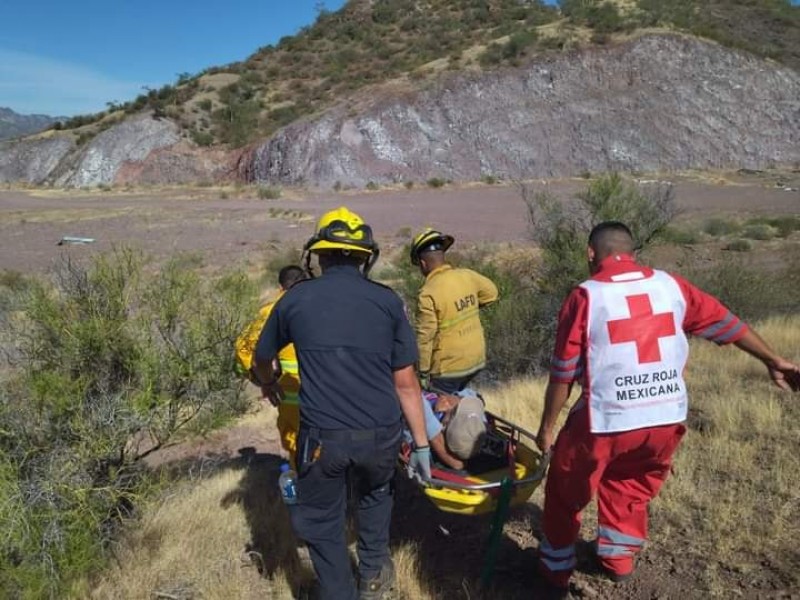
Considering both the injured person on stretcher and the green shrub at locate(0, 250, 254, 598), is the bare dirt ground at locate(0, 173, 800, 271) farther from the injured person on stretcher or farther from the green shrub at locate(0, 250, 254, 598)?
the injured person on stretcher

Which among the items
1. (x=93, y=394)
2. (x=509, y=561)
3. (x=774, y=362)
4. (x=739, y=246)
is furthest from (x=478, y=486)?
(x=739, y=246)

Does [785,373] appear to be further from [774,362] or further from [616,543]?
[616,543]

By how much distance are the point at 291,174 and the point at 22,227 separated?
1750 centimetres

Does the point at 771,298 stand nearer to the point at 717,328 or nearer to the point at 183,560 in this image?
the point at 717,328

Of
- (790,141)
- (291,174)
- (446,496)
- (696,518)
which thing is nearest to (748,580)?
(696,518)

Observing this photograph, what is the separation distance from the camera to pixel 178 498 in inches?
188

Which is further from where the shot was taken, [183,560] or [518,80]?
[518,80]

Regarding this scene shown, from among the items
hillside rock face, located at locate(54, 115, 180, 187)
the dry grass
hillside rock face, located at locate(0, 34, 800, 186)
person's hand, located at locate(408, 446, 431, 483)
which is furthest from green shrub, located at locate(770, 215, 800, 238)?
hillside rock face, located at locate(54, 115, 180, 187)

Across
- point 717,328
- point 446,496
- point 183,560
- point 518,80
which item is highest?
point 518,80

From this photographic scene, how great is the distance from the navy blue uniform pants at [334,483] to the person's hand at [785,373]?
6.15 ft

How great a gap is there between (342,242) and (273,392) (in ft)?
3.65

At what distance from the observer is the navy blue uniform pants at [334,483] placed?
9.95 feet

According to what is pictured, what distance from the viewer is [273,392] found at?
3736 mm

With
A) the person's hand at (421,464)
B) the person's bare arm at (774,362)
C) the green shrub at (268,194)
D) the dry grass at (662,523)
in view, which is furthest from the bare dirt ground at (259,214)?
the person's bare arm at (774,362)
